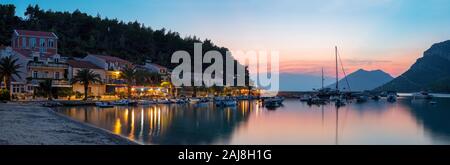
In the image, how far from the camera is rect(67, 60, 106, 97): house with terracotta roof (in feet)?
222

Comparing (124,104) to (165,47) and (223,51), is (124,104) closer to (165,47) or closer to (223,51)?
(165,47)

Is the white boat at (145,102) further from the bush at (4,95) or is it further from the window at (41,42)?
the bush at (4,95)

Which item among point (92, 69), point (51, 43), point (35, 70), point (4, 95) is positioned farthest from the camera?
point (51, 43)

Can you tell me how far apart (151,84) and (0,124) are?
204 ft

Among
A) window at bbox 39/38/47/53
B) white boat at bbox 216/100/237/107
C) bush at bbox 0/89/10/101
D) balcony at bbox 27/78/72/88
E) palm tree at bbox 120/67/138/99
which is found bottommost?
white boat at bbox 216/100/237/107

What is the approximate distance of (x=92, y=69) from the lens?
71875mm

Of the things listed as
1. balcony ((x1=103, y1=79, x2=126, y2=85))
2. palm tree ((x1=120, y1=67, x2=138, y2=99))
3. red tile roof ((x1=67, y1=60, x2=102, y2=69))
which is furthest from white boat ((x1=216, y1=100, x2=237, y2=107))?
red tile roof ((x1=67, y1=60, x2=102, y2=69))


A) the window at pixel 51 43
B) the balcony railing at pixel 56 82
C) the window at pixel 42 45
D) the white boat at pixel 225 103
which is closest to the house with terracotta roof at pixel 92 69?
the balcony railing at pixel 56 82

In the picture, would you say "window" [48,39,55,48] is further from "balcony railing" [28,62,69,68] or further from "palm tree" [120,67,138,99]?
"palm tree" [120,67,138,99]

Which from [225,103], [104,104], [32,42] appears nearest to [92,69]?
[32,42]

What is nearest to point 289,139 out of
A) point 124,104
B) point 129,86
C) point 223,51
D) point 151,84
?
point 124,104

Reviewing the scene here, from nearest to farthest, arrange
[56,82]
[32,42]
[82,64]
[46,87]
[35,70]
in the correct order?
1. [46,87]
2. [35,70]
3. [56,82]
4. [32,42]
5. [82,64]

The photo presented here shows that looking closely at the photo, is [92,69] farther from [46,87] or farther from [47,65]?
[46,87]
